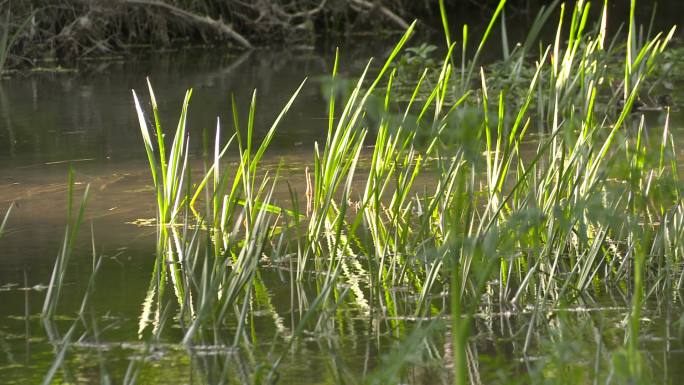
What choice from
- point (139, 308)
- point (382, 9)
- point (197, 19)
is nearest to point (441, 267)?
point (139, 308)

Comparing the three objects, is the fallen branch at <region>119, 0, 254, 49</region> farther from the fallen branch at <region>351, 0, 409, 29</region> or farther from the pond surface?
the pond surface

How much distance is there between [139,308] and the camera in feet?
10.0

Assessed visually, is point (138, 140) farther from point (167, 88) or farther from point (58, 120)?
point (167, 88)

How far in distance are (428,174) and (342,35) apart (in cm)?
832

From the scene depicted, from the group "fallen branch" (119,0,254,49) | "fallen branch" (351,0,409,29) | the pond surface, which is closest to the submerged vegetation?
the pond surface

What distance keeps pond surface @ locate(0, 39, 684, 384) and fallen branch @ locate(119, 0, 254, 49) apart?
3547 mm

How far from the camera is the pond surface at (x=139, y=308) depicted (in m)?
2.53

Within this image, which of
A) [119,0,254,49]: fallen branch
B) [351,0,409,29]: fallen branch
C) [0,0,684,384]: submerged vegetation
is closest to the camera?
[0,0,684,384]: submerged vegetation

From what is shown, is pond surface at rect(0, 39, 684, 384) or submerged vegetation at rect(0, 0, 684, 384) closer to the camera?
submerged vegetation at rect(0, 0, 684, 384)

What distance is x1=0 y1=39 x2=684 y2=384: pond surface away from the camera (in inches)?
99.7

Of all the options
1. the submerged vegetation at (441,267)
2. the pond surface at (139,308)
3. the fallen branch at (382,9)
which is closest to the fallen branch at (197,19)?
the fallen branch at (382,9)

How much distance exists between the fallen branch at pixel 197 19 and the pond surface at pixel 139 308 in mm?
3547

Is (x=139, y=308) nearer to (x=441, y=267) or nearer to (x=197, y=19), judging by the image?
(x=441, y=267)

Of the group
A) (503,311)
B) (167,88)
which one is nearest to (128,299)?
(503,311)
